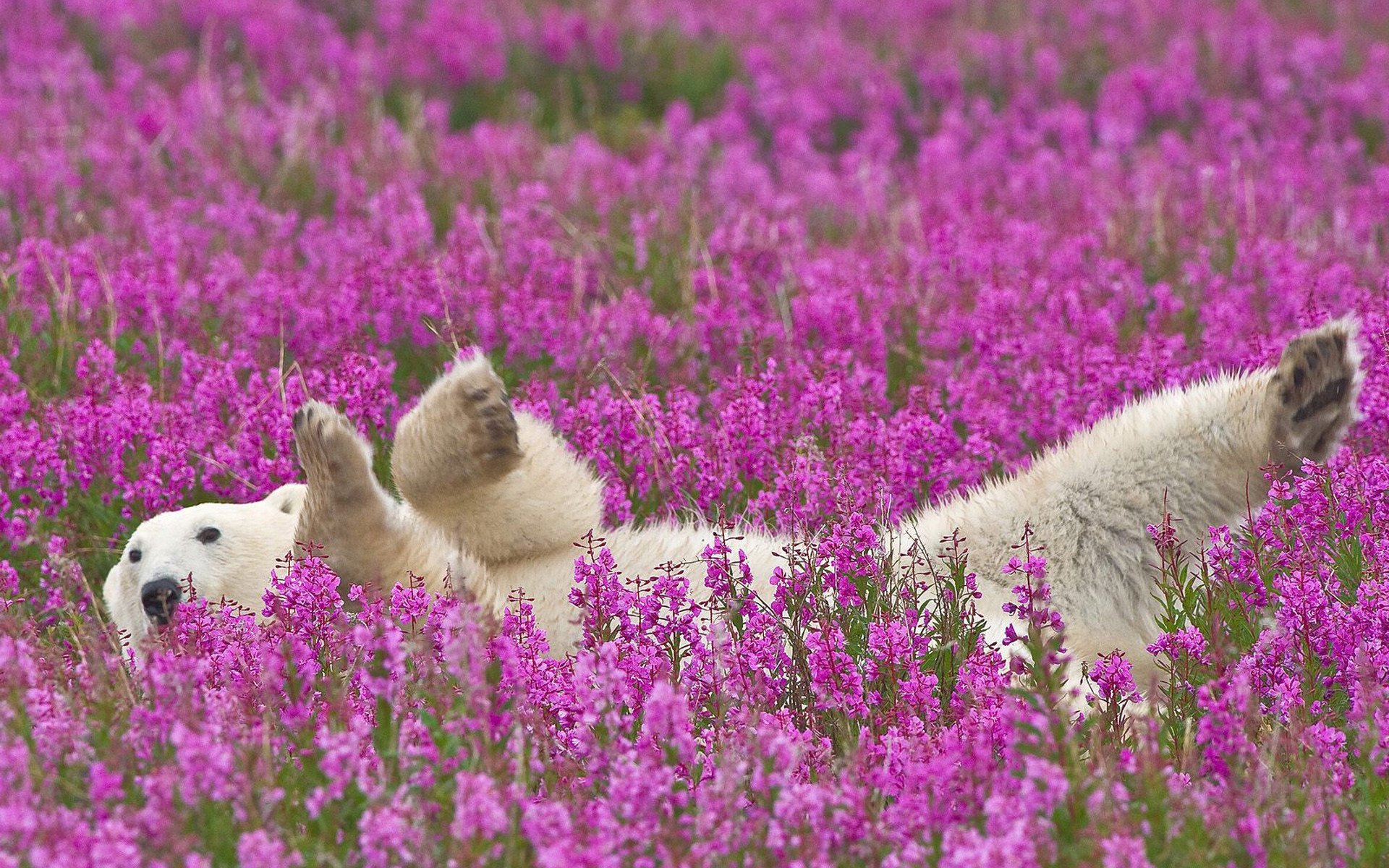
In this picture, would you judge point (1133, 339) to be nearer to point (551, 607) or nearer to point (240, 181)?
point (551, 607)

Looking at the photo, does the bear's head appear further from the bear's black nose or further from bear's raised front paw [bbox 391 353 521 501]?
bear's raised front paw [bbox 391 353 521 501]

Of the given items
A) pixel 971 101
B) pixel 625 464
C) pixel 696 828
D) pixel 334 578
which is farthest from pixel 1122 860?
pixel 971 101

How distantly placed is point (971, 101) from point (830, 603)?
803cm

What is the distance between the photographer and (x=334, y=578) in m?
3.51

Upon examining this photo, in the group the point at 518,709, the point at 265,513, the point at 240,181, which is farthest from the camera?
the point at 240,181

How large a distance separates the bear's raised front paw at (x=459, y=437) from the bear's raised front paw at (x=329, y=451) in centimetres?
17

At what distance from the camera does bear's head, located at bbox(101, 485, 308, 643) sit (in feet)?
13.8

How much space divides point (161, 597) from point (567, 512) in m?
1.02

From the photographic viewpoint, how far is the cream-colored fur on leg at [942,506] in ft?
13.5

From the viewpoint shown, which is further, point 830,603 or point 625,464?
point 625,464

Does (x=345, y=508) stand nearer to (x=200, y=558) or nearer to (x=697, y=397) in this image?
(x=200, y=558)

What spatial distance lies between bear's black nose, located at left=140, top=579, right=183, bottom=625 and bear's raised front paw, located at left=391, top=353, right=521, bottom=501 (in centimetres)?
63

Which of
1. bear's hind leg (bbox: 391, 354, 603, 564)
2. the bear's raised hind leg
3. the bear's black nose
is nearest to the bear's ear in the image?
bear's hind leg (bbox: 391, 354, 603, 564)

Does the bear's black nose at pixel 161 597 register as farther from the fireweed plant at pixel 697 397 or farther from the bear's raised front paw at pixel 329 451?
the bear's raised front paw at pixel 329 451
